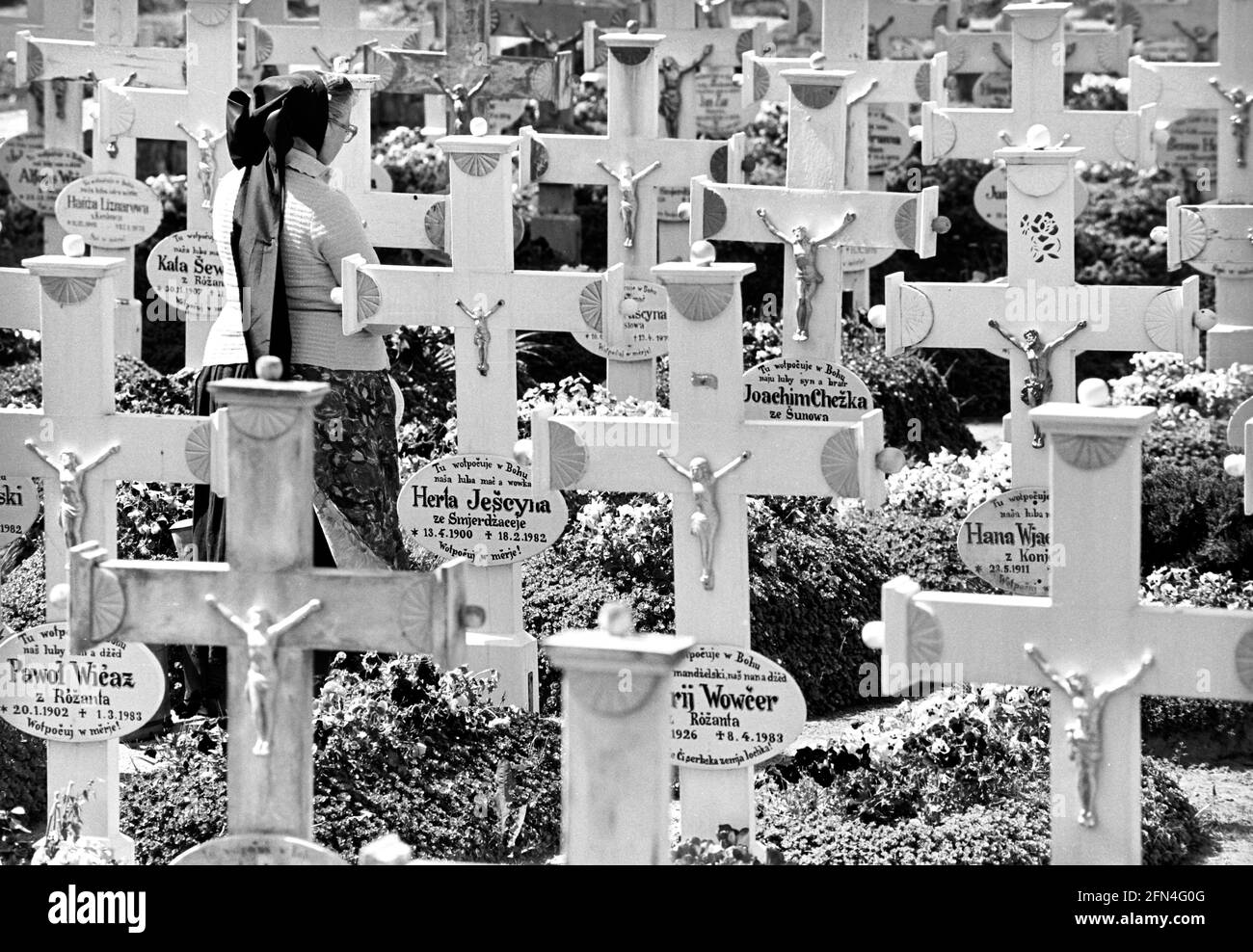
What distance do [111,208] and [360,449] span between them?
3779mm

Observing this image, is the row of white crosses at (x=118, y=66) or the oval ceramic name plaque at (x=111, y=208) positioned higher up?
the row of white crosses at (x=118, y=66)

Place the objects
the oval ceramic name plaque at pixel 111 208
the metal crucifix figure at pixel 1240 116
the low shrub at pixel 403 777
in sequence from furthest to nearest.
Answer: the metal crucifix figure at pixel 1240 116, the oval ceramic name plaque at pixel 111 208, the low shrub at pixel 403 777

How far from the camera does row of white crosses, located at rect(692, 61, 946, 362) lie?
8.41 m

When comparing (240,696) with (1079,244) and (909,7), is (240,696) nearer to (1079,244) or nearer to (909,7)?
(1079,244)

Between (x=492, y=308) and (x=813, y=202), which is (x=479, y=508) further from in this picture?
(x=813, y=202)

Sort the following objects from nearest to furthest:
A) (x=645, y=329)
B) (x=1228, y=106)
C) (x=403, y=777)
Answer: (x=403, y=777) < (x=645, y=329) < (x=1228, y=106)

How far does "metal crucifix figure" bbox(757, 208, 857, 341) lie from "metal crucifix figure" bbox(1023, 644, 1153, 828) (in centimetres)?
334

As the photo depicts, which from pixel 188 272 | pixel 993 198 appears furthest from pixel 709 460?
A: pixel 993 198

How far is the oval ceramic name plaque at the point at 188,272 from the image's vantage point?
10109mm

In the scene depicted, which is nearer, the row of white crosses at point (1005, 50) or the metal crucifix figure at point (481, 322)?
the metal crucifix figure at point (481, 322)

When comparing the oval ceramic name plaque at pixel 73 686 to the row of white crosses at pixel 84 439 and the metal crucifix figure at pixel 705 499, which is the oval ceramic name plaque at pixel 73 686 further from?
the metal crucifix figure at pixel 705 499

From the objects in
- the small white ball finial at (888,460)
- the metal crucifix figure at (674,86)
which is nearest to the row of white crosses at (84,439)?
the small white ball finial at (888,460)

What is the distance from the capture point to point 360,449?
7551 millimetres

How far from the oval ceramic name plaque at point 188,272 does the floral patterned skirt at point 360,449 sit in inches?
104
